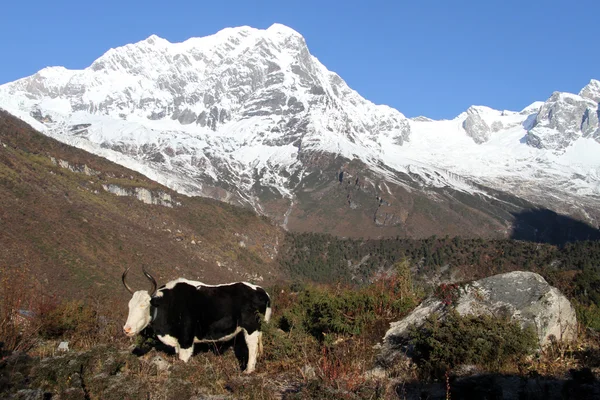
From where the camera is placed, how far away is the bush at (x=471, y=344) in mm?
10117

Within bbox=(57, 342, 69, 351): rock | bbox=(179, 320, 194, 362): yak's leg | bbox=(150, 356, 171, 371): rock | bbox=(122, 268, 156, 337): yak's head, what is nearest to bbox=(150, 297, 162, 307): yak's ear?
bbox=(122, 268, 156, 337): yak's head

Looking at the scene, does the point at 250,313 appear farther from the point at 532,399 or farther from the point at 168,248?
the point at 168,248

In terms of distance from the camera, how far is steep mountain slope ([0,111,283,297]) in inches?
3215

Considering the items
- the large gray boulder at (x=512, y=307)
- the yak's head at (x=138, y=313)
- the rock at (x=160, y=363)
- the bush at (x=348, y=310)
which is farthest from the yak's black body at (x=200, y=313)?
the large gray boulder at (x=512, y=307)

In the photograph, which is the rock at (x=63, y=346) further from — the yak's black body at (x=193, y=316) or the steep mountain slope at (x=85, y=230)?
the steep mountain slope at (x=85, y=230)

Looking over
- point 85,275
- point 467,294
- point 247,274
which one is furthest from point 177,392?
point 247,274

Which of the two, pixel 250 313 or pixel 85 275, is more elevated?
pixel 250 313

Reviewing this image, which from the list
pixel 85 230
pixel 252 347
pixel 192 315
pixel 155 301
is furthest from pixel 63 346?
pixel 85 230

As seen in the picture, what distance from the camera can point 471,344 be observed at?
10273 millimetres

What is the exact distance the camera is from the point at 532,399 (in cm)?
838

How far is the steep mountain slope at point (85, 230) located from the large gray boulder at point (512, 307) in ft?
116

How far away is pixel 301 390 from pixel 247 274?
172 metres

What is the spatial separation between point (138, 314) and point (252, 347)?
109 inches

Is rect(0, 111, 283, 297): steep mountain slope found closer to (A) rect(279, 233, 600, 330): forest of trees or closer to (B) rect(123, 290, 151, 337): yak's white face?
(B) rect(123, 290, 151, 337): yak's white face
